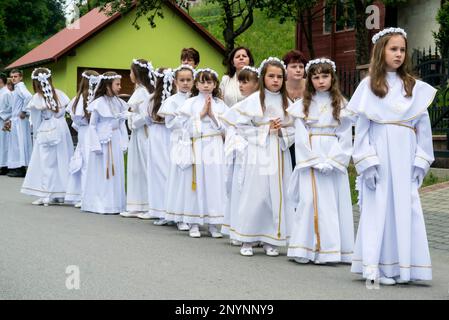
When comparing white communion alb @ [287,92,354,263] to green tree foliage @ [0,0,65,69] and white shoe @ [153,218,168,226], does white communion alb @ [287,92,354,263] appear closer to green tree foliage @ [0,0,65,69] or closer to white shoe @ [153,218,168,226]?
white shoe @ [153,218,168,226]

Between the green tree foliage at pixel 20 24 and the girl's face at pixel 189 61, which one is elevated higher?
the green tree foliage at pixel 20 24

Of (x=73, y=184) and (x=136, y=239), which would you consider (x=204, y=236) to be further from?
(x=73, y=184)

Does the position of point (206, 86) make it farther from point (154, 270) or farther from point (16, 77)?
point (16, 77)

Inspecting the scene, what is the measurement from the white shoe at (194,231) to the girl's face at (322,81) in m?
2.67

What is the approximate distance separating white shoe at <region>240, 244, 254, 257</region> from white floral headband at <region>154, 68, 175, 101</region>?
3.34 meters

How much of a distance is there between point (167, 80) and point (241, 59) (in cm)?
126

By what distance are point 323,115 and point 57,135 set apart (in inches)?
259

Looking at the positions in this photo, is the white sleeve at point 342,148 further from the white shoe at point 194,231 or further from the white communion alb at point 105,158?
the white communion alb at point 105,158

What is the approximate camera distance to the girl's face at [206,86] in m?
10.3

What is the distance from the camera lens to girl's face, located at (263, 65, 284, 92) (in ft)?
29.0

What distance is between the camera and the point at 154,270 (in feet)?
25.2

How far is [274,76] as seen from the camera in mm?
8844

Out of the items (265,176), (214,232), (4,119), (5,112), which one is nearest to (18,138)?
(4,119)

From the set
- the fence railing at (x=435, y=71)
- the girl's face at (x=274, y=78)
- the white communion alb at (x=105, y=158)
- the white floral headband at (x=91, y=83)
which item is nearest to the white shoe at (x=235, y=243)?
the girl's face at (x=274, y=78)
